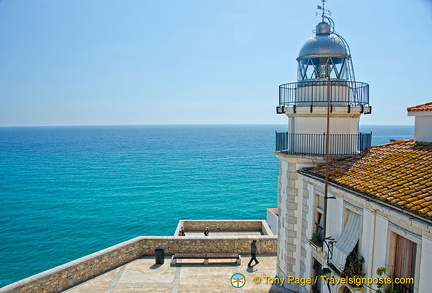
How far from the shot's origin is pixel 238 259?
17.2 m

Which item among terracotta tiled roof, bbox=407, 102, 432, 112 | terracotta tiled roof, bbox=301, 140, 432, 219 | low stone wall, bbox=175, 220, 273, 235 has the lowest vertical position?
low stone wall, bbox=175, 220, 273, 235

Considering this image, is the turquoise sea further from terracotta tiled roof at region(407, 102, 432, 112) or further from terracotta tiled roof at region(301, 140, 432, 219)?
terracotta tiled roof at region(407, 102, 432, 112)

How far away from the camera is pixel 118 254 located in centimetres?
1677

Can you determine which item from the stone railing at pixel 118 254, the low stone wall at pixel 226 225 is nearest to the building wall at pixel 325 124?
the stone railing at pixel 118 254

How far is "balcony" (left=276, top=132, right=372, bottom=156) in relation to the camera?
13422 millimetres

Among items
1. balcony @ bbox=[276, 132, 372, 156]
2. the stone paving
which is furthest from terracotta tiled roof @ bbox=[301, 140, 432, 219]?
the stone paving

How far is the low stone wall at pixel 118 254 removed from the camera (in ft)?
45.1

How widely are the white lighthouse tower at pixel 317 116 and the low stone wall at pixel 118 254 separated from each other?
461cm

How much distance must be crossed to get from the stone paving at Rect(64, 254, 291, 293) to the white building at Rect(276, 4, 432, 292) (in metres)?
1.57

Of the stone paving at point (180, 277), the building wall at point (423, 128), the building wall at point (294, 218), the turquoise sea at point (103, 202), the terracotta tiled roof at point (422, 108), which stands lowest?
the turquoise sea at point (103, 202)

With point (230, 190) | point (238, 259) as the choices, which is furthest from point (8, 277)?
point (230, 190)

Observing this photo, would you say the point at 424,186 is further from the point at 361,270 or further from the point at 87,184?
the point at 87,184

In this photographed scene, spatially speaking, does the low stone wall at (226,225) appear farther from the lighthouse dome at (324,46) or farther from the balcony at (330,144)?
the lighthouse dome at (324,46)

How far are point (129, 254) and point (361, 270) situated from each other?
11782 mm
